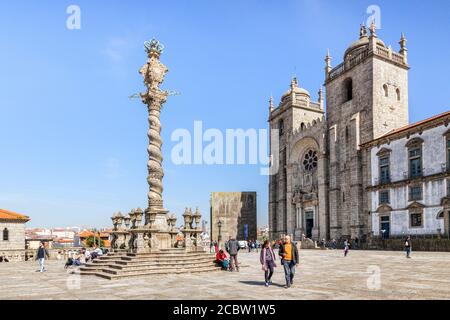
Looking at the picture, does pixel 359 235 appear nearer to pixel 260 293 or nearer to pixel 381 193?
pixel 381 193

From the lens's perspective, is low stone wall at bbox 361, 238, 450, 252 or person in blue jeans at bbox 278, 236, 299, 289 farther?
low stone wall at bbox 361, 238, 450, 252

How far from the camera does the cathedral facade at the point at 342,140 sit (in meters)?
37.6

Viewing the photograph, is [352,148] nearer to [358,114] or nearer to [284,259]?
[358,114]

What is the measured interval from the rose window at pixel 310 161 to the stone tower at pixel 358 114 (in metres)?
3.82

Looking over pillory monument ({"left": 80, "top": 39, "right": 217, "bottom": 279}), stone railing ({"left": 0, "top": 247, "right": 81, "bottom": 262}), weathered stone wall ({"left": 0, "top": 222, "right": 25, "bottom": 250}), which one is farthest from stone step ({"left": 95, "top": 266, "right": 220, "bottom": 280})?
weathered stone wall ({"left": 0, "top": 222, "right": 25, "bottom": 250})

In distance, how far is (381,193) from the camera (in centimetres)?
3522

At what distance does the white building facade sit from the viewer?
29.6 m

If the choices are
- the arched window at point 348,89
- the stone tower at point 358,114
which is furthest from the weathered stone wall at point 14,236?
the arched window at point 348,89

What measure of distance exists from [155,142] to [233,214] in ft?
151

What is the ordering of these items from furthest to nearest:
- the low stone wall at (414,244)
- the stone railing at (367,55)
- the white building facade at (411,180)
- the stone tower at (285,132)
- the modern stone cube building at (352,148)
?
the stone tower at (285,132) → the stone railing at (367,55) → the modern stone cube building at (352,148) → the white building facade at (411,180) → the low stone wall at (414,244)

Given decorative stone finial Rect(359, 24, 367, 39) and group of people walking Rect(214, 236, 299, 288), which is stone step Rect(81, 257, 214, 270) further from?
decorative stone finial Rect(359, 24, 367, 39)

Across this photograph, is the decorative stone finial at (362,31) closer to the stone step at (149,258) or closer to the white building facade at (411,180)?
the white building facade at (411,180)

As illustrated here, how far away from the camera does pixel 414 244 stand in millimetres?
30109

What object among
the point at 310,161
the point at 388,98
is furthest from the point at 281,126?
the point at 388,98
